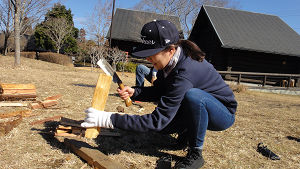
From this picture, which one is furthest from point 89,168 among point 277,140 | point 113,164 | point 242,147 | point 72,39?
point 72,39

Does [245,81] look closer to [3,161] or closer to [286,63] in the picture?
[286,63]

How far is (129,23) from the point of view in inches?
880

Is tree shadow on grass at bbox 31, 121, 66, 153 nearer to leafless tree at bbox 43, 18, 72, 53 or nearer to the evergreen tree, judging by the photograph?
leafless tree at bbox 43, 18, 72, 53

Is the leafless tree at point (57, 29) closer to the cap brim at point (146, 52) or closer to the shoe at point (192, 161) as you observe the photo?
the cap brim at point (146, 52)

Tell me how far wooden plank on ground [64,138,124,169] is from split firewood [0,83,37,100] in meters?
2.09

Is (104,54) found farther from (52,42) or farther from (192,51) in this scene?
(192,51)

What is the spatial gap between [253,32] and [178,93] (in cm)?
1725

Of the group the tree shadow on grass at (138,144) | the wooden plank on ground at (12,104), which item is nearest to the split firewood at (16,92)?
the wooden plank on ground at (12,104)

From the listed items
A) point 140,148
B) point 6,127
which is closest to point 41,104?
point 6,127

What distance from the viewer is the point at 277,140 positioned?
3.11 m

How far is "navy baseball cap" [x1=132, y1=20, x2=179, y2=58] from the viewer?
5.63ft

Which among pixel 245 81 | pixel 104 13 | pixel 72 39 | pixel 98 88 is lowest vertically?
pixel 245 81

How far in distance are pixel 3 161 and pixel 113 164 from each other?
1.00 metres

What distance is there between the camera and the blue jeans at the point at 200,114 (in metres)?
1.86
